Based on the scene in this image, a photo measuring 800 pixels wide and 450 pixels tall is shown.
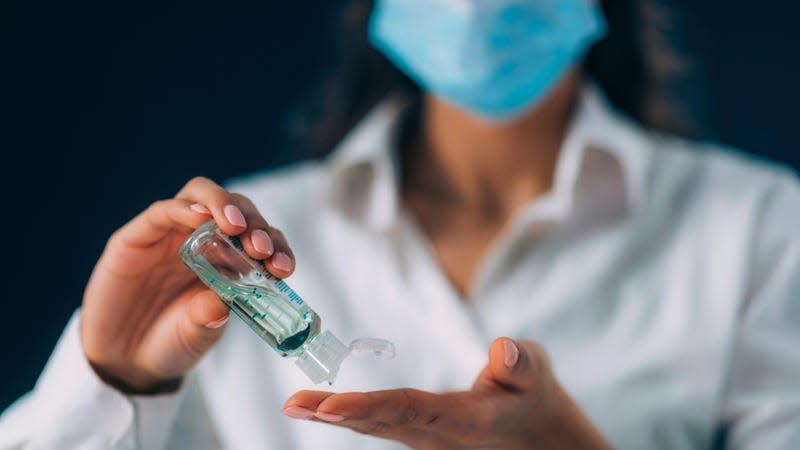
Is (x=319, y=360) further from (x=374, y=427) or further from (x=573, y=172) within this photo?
(x=573, y=172)

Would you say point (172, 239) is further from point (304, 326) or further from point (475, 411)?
point (475, 411)

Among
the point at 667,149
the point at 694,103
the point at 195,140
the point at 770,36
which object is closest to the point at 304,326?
the point at 667,149

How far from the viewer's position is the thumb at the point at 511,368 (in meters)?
0.65

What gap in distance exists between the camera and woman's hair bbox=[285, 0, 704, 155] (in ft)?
3.98

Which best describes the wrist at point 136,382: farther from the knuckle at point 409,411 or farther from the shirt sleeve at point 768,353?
the shirt sleeve at point 768,353

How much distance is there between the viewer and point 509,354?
2.13 feet

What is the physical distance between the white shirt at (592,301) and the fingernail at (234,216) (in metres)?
0.26

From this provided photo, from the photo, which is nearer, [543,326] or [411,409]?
[411,409]

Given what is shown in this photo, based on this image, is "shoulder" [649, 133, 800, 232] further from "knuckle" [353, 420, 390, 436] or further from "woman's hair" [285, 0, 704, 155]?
"knuckle" [353, 420, 390, 436]

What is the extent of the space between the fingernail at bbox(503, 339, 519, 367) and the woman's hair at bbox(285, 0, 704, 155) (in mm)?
638

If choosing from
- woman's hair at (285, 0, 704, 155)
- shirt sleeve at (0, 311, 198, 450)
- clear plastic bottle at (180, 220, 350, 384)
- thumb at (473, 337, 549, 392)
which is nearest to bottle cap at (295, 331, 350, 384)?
clear plastic bottle at (180, 220, 350, 384)

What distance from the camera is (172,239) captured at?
0.72 meters

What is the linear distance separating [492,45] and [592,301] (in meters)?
0.28

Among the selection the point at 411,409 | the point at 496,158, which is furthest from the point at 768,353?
the point at 411,409
